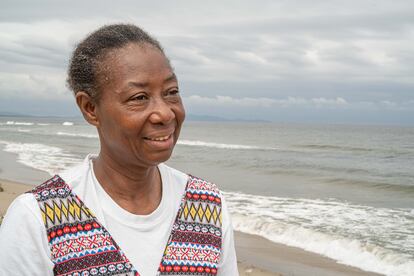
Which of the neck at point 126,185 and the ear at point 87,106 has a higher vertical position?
the ear at point 87,106

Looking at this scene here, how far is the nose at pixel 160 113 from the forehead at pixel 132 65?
0.09 m

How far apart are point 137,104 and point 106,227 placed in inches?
16.1

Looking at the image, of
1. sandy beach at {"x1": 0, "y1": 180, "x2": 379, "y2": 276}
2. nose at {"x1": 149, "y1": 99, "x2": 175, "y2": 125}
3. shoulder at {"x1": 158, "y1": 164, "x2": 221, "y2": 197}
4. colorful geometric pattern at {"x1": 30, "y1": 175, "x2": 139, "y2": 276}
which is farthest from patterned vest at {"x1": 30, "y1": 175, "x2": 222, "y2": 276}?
sandy beach at {"x1": 0, "y1": 180, "x2": 379, "y2": 276}

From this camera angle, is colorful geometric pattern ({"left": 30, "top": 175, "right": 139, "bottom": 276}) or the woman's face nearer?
colorful geometric pattern ({"left": 30, "top": 175, "right": 139, "bottom": 276})

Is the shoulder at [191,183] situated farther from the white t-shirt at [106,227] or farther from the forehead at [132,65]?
the forehead at [132,65]

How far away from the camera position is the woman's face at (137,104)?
5.14 feet

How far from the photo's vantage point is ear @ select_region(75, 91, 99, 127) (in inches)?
64.8

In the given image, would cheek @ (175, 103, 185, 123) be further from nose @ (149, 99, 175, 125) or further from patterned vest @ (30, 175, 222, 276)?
patterned vest @ (30, 175, 222, 276)

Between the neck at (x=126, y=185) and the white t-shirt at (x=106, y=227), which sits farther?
the neck at (x=126, y=185)

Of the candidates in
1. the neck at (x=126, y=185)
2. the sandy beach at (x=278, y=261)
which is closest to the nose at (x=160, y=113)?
the neck at (x=126, y=185)

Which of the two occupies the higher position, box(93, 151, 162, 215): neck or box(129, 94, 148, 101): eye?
box(129, 94, 148, 101): eye

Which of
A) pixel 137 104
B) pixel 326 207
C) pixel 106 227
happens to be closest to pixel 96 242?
pixel 106 227

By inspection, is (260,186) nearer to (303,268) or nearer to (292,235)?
(292,235)

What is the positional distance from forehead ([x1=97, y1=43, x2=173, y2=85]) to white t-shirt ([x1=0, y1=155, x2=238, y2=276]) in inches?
13.7
